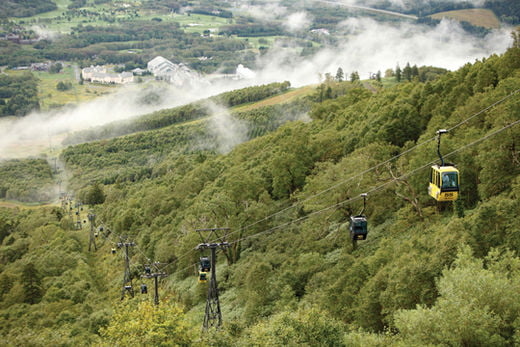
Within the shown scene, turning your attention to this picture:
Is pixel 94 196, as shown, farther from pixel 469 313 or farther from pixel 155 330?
pixel 469 313

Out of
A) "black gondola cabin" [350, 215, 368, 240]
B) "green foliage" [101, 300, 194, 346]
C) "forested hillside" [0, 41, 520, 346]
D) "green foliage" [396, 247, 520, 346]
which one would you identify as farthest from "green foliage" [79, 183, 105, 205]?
"green foliage" [396, 247, 520, 346]

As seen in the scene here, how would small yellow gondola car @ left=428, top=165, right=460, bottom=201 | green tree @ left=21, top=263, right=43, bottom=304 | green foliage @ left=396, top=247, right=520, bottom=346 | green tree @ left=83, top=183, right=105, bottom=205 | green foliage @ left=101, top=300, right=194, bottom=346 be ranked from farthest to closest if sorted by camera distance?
green tree @ left=83, top=183, right=105, bottom=205
green tree @ left=21, top=263, right=43, bottom=304
green foliage @ left=101, top=300, right=194, bottom=346
small yellow gondola car @ left=428, top=165, right=460, bottom=201
green foliage @ left=396, top=247, right=520, bottom=346

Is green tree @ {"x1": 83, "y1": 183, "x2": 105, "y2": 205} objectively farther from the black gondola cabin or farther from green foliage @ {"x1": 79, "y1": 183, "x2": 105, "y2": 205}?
the black gondola cabin

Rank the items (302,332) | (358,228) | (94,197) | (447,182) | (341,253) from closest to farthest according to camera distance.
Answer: (447,182) < (302,332) < (358,228) < (341,253) < (94,197)

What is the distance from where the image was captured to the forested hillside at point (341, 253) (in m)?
31.6

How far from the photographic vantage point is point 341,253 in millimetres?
51312

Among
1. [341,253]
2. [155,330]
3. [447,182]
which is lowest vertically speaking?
[341,253]

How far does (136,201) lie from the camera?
124m

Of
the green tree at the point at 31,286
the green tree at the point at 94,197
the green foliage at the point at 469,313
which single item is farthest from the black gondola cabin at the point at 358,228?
the green tree at the point at 94,197

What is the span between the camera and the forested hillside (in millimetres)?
31594

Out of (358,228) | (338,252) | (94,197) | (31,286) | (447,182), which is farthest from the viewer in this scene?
(94,197)

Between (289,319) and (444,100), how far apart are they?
52674 mm

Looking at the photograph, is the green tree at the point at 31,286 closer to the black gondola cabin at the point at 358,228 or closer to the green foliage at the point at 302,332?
the green foliage at the point at 302,332

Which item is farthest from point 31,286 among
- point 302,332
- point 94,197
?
point 94,197
